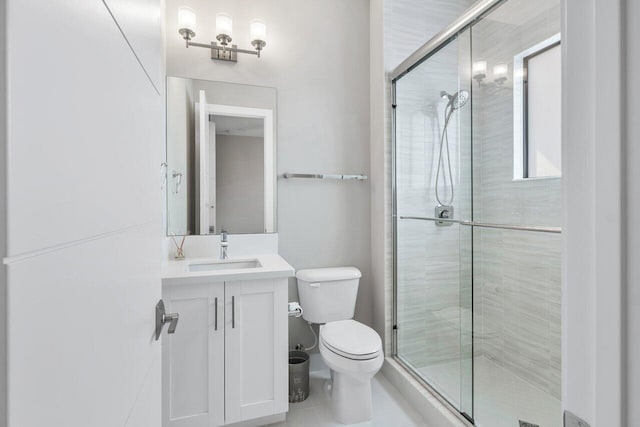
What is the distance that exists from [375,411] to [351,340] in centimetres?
45

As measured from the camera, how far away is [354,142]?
94.3 inches

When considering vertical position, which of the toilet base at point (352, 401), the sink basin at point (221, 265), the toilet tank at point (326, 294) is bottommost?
the toilet base at point (352, 401)

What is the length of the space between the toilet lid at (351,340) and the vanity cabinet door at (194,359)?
572mm

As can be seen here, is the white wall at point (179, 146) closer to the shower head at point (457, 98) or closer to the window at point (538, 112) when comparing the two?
the shower head at point (457, 98)

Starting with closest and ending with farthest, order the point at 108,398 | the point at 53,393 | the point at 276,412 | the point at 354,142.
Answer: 1. the point at 53,393
2. the point at 108,398
3. the point at 276,412
4. the point at 354,142

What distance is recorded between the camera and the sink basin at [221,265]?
6.24ft

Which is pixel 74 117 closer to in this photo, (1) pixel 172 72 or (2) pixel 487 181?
(2) pixel 487 181

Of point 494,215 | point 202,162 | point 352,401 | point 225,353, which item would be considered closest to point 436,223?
point 494,215

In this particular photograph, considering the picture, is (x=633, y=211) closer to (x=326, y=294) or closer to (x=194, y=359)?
(x=194, y=359)

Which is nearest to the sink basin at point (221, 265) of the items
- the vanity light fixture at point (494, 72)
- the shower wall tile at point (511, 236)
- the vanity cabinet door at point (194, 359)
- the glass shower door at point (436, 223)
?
the vanity cabinet door at point (194, 359)

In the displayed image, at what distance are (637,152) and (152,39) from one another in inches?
34.5

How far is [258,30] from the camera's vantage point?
2049mm

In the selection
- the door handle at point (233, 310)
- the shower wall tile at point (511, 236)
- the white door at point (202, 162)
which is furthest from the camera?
the white door at point (202, 162)

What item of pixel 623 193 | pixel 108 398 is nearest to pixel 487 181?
pixel 623 193
